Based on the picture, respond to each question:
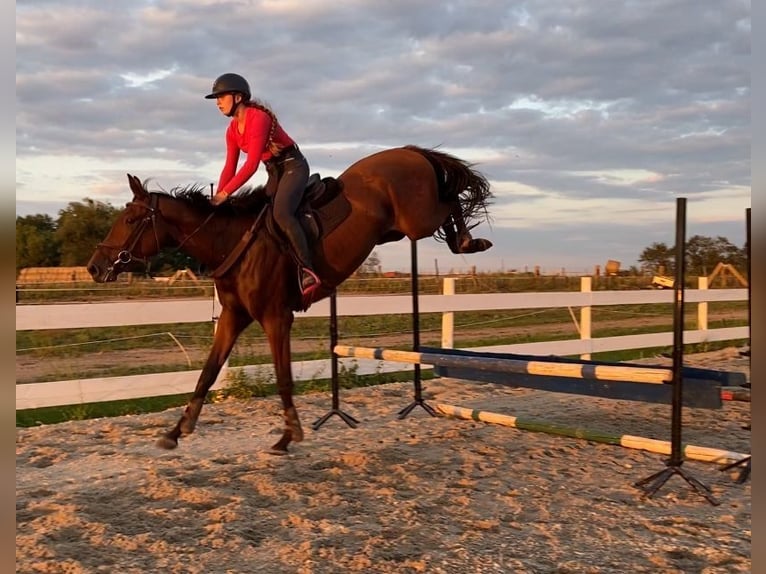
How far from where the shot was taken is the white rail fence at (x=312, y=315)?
251 inches

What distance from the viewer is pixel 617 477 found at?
4.42 m

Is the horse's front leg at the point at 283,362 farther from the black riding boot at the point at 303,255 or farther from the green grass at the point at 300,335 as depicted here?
the green grass at the point at 300,335

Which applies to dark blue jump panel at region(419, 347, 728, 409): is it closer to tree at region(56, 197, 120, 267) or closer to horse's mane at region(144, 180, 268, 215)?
horse's mane at region(144, 180, 268, 215)

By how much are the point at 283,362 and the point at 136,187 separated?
161 cm

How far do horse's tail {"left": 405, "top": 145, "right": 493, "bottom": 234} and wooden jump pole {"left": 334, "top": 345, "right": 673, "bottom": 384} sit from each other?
1130 mm

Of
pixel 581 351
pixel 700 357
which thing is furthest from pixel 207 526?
pixel 700 357

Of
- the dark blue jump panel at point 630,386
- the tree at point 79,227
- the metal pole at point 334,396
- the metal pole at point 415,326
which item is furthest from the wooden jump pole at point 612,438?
the tree at point 79,227

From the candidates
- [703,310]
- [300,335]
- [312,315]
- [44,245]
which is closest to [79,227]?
[44,245]

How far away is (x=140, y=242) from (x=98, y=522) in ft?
6.36

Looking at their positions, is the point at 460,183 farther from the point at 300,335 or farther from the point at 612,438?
the point at 300,335

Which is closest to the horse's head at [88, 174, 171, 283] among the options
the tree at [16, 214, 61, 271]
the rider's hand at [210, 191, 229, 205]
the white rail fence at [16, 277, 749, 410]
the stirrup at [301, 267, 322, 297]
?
the rider's hand at [210, 191, 229, 205]

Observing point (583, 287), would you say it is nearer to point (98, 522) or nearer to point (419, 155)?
point (419, 155)

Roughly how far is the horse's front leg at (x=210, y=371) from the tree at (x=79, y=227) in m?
19.6

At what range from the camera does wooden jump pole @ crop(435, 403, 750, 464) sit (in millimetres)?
4188
